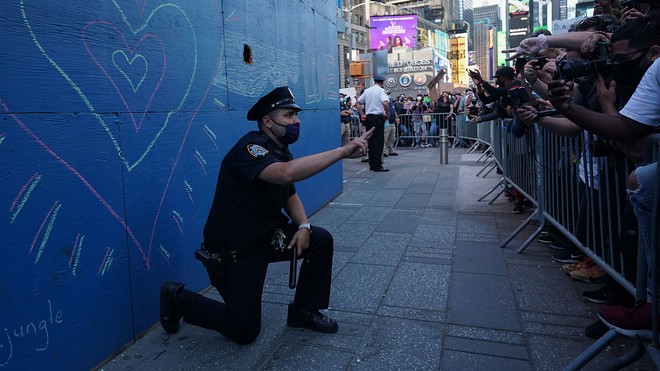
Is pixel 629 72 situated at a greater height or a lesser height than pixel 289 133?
greater

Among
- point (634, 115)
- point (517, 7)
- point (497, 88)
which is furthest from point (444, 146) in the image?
point (517, 7)

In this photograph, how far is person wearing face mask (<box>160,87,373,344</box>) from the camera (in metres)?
2.98

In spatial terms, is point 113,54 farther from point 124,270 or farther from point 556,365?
point 556,365

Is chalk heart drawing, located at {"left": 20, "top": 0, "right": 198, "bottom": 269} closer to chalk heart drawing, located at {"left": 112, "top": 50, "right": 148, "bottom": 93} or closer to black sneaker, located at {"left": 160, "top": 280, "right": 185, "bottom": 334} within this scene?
chalk heart drawing, located at {"left": 112, "top": 50, "right": 148, "bottom": 93}

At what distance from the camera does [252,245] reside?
308 cm

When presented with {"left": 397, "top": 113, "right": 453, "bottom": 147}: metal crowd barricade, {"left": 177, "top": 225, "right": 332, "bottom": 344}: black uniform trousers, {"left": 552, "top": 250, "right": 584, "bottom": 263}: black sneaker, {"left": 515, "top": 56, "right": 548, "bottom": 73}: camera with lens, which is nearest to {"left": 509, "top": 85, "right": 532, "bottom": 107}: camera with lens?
{"left": 515, "top": 56, "right": 548, "bottom": 73}: camera with lens

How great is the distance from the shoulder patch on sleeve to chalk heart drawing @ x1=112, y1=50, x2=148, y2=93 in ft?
2.78

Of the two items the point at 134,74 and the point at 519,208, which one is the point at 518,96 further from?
the point at 519,208

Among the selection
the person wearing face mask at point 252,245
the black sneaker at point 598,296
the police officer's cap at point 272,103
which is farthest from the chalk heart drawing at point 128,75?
the black sneaker at point 598,296

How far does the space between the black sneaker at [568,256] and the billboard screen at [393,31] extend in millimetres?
56449

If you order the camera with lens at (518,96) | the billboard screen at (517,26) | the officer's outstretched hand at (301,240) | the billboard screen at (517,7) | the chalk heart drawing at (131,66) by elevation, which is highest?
the billboard screen at (517,7)

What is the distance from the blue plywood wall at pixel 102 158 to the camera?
232 centimetres

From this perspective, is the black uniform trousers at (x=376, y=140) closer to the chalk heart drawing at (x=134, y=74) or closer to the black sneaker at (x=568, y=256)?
the black sneaker at (x=568, y=256)

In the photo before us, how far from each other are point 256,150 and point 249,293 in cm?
89
